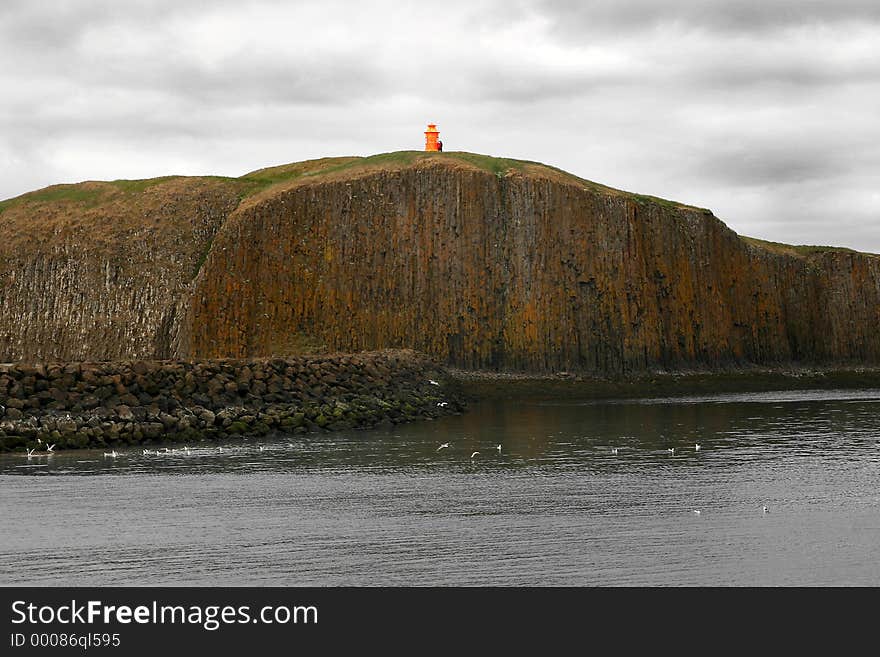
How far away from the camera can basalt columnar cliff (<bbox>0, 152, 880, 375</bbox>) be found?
213 ft

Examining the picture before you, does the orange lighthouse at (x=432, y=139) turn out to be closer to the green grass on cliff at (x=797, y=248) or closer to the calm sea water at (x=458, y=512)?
the green grass on cliff at (x=797, y=248)

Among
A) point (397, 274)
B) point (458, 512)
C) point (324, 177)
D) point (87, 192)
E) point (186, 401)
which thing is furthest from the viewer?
point (87, 192)

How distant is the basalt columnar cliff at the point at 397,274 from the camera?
64.9m

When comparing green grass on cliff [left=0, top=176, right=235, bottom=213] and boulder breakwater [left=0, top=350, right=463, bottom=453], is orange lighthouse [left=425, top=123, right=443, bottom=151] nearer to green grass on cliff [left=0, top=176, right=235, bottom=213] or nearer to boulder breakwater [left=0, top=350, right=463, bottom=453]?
green grass on cliff [left=0, top=176, right=235, bottom=213]

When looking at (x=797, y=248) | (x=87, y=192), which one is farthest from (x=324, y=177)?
(x=797, y=248)

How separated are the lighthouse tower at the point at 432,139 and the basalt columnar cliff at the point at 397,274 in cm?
432

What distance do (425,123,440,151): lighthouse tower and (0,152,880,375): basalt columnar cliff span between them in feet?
14.2

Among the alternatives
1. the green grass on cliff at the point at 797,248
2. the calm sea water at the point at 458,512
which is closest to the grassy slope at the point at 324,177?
the green grass on cliff at the point at 797,248

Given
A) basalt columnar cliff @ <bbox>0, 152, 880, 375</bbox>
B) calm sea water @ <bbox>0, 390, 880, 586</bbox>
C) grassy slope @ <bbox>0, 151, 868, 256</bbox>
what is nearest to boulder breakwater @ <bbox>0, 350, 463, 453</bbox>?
calm sea water @ <bbox>0, 390, 880, 586</bbox>

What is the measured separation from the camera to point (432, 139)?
7450cm

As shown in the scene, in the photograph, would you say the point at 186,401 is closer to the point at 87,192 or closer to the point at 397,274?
the point at 397,274

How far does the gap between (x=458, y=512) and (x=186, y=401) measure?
662 inches
